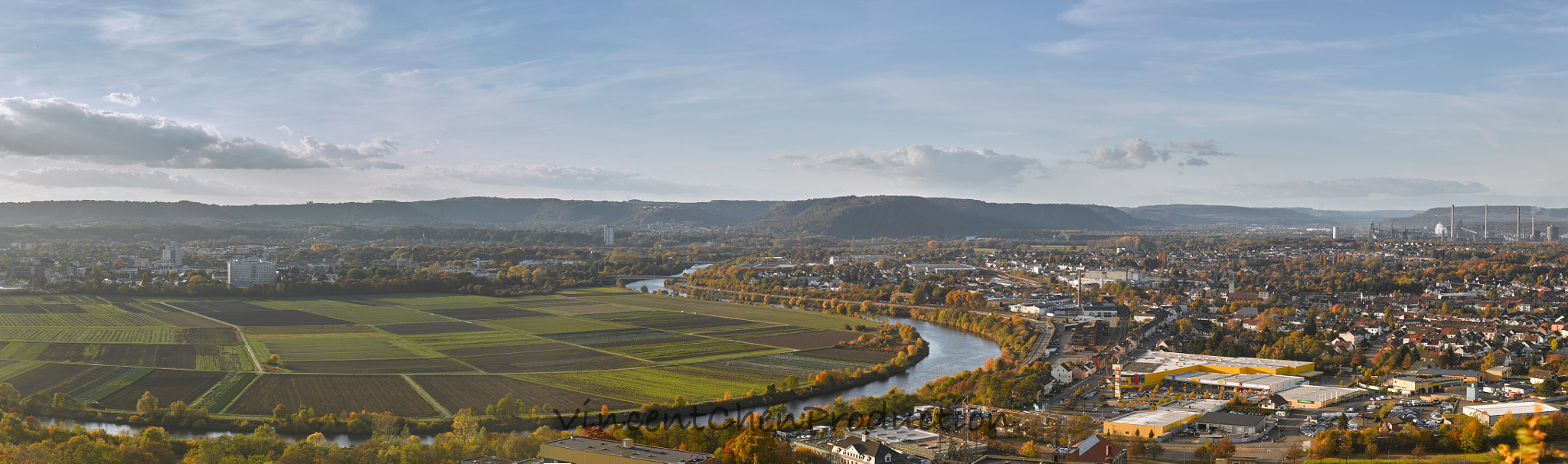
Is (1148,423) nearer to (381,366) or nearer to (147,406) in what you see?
(381,366)

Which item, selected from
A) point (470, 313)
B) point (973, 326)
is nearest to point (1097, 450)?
point (973, 326)

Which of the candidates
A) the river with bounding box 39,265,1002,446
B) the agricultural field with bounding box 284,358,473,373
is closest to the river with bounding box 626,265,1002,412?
the river with bounding box 39,265,1002,446

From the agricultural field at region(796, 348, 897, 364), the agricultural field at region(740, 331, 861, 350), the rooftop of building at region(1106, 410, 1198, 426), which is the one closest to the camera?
the rooftop of building at region(1106, 410, 1198, 426)

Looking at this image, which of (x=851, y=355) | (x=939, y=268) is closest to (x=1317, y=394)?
Result: (x=851, y=355)

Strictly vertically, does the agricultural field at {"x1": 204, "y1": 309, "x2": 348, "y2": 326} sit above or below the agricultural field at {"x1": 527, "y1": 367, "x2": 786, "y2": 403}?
above

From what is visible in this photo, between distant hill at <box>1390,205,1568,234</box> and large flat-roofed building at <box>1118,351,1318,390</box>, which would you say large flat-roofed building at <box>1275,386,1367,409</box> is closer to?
large flat-roofed building at <box>1118,351,1318,390</box>

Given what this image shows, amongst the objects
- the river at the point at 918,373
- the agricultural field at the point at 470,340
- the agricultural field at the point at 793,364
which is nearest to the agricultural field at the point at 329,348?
the agricultural field at the point at 470,340

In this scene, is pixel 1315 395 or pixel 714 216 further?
pixel 714 216
